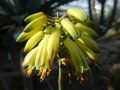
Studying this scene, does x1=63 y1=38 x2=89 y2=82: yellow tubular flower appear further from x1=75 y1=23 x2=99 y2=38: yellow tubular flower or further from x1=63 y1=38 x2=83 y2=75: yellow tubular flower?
x1=75 y1=23 x2=99 y2=38: yellow tubular flower

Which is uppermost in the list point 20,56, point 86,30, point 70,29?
point 70,29

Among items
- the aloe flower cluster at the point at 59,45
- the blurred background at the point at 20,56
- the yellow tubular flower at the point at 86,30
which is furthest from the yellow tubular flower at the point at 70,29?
the blurred background at the point at 20,56

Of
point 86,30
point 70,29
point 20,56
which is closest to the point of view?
point 70,29

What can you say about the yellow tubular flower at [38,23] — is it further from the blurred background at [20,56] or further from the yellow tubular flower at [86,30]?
the blurred background at [20,56]

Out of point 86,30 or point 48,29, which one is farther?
point 86,30

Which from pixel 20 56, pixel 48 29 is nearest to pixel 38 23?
pixel 48 29

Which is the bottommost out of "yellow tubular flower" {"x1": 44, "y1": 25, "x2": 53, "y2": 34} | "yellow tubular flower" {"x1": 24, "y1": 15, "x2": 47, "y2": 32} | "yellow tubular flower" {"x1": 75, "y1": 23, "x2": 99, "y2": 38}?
"yellow tubular flower" {"x1": 75, "y1": 23, "x2": 99, "y2": 38}

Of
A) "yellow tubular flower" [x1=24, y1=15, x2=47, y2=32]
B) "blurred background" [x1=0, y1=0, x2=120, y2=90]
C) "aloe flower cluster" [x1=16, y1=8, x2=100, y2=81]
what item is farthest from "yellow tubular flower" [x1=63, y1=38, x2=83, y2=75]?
"blurred background" [x1=0, y1=0, x2=120, y2=90]

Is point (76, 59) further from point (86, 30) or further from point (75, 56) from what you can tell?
point (86, 30)

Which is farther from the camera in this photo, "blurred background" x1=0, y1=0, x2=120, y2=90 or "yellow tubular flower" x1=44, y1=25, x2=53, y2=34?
"blurred background" x1=0, y1=0, x2=120, y2=90
